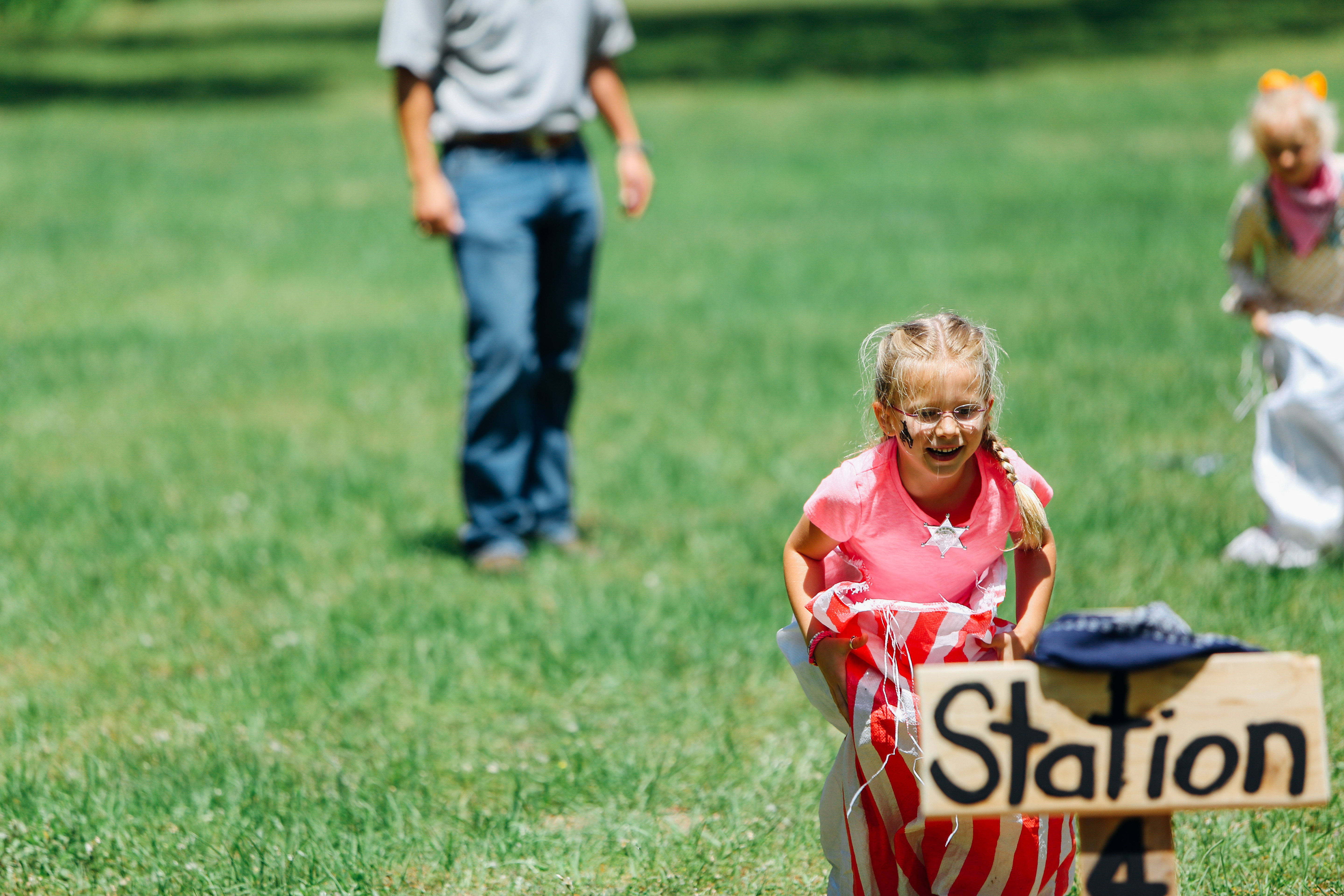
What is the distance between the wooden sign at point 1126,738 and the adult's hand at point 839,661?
0.51 metres

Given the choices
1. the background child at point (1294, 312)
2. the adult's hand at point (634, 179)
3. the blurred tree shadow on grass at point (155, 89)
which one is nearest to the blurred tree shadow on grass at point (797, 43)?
the blurred tree shadow on grass at point (155, 89)

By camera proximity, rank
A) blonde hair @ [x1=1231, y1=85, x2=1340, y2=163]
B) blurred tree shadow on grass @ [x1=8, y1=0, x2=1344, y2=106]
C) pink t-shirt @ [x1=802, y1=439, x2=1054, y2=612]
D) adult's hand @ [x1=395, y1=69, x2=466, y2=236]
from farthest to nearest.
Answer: blurred tree shadow on grass @ [x1=8, y1=0, x2=1344, y2=106], adult's hand @ [x1=395, y1=69, x2=466, y2=236], blonde hair @ [x1=1231, y1=85, x2=1340, y2=163], pink t-shirt @ [x1=802, y1=439, x2=1054, y2=612]

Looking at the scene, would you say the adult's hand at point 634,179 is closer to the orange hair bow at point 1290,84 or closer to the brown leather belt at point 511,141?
the brown leather belt at point 511,141

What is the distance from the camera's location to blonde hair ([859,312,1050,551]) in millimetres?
2539

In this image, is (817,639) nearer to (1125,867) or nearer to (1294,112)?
(1125,867)

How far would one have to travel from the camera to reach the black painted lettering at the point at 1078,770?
2076mm

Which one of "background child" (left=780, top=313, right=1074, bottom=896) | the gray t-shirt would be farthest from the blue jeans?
"background child" (left=780, top=313, right=1074, bottom=896)

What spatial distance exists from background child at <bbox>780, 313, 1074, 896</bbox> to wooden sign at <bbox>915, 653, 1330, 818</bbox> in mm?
449

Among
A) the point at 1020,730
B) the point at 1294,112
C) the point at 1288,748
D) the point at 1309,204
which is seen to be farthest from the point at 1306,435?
the point at 1020,730

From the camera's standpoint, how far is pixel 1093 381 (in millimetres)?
7773

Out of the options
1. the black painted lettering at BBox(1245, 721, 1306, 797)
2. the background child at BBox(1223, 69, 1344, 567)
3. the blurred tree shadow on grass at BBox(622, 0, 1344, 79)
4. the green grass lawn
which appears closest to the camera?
the black painted lettering at BBox(1245, 721, 1306, 797)

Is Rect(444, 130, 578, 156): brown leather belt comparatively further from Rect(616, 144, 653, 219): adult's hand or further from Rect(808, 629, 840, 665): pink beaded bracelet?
Rect(808, 629, 840, 665): pink beaded bracelet

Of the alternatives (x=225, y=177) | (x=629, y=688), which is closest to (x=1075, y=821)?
(x=629, y=688)

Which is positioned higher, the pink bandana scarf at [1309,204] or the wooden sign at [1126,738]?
the pink bandana scarf at [1309,204]
